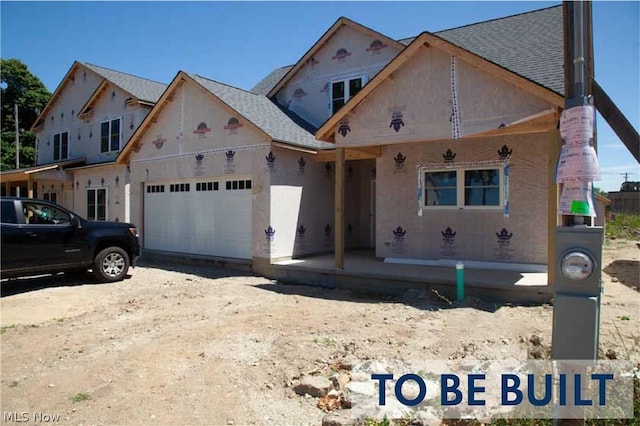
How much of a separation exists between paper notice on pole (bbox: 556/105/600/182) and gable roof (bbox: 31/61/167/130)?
16932 mm

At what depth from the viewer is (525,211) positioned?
361 inches

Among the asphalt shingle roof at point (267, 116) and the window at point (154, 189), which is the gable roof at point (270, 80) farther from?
the window at point (154, 189)

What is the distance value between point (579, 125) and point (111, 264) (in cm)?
983

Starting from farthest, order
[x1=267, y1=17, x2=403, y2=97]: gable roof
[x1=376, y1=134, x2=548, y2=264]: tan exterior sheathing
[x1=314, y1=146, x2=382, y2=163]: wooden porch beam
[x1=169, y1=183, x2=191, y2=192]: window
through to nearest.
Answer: [x1=267, y1=17, x2=403, y2=97]: gable roof < [x1=169, y1=183, x2=191, y2=192]: window < [x1=314, y1=146, x2=382, y2=163]: wooden porch beam < [x1=376, y1=134, x2=548, y2=264]: tan exterior sheathing

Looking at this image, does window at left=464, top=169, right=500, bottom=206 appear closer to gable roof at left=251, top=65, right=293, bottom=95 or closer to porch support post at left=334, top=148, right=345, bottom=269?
porch support post at left=334, top=148, right=345, bottom=269

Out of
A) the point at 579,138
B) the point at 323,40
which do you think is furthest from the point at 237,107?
the point at 579,138

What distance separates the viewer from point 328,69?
14.4 metres

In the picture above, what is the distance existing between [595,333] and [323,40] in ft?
43.8

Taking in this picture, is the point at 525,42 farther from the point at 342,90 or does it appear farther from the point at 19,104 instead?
the point at 19,104

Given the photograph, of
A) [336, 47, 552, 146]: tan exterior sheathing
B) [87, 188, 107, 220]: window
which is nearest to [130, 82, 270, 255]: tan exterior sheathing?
[336, 47, 552, 146]: tan exterior sheathing

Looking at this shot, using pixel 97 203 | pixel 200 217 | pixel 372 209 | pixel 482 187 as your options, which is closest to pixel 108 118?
pixel 97 203

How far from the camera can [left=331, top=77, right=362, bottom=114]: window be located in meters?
13.8

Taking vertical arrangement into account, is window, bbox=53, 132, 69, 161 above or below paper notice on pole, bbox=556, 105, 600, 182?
above

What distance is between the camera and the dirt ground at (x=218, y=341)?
3.90 m
